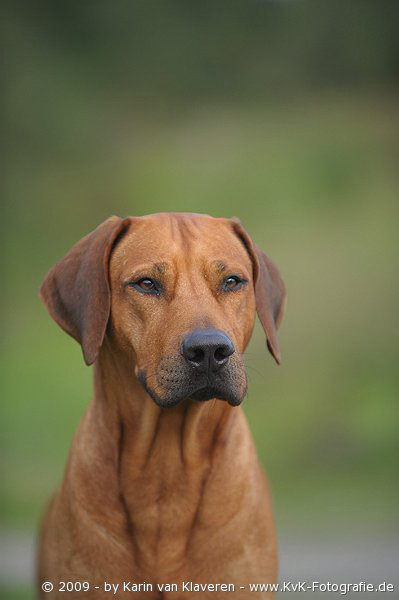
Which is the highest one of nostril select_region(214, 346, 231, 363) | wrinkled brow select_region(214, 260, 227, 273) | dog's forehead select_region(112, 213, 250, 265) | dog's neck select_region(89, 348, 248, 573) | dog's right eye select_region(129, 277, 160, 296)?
dog's forehead select_region(112, 213, 250, 265)

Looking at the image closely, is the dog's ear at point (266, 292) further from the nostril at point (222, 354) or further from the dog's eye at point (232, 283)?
the nostril at point (222, 354)

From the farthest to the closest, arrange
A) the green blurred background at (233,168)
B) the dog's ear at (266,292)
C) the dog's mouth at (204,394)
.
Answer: the green blurred background at (233,168) → the dog's ear at (266,292) → the dog's mouth at (204,394)

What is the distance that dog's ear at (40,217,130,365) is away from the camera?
11.5ft

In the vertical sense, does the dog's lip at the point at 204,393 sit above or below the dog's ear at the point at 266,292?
below

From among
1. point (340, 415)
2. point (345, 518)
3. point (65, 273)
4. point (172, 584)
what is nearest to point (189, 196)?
point (340, 415)

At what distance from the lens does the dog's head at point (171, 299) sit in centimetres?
322

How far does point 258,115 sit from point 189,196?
1361 mm

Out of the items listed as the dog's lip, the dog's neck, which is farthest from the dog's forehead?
the dog's lip

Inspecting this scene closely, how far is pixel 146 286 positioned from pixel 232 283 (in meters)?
0.38

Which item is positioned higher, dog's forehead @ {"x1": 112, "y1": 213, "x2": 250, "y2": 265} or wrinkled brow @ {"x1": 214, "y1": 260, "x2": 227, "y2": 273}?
dog's forehead @ {"x1": 112, "y1": 213, "x2": 250, "y2": 265}

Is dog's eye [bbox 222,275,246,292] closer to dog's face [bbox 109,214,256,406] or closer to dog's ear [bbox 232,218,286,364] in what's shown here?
dog's face [bbox 109,214,256,406]

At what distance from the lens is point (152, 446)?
11.8 ft

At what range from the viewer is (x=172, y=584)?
136 inches

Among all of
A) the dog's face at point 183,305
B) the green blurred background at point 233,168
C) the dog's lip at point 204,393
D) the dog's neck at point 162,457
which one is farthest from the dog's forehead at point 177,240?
the green blurred background at point 233,168
